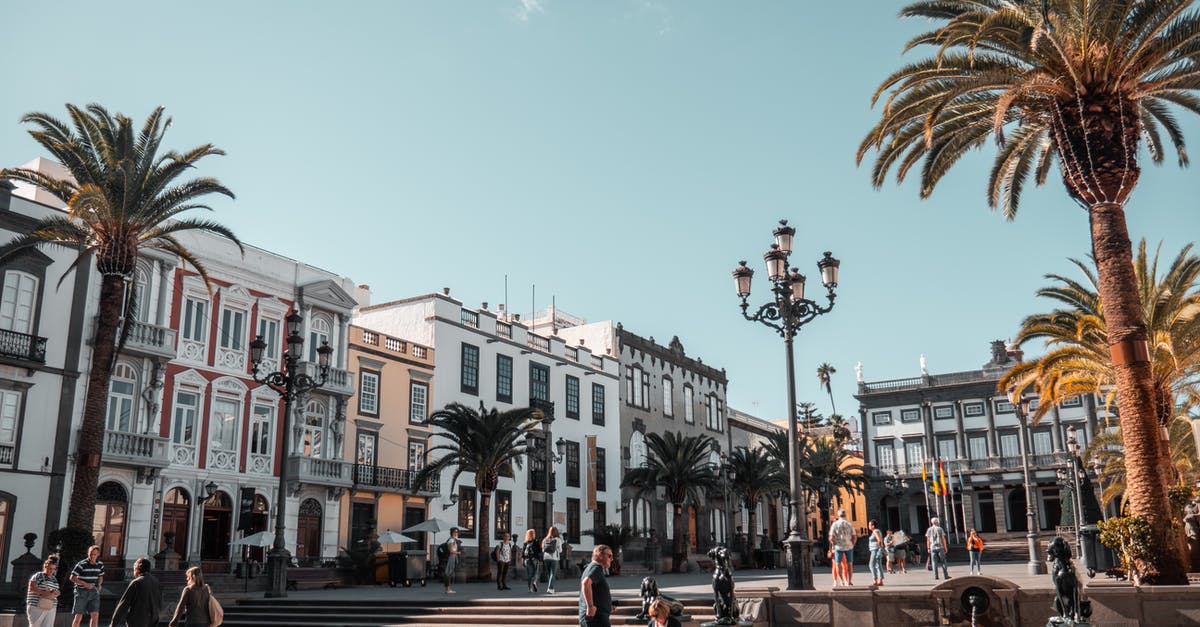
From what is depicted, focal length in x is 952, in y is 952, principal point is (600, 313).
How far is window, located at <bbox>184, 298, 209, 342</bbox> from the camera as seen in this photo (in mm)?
30844

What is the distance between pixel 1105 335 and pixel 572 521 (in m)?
27.0

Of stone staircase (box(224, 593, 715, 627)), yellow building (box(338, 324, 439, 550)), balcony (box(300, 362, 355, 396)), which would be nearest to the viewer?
stone staircase (box(224, 593, 715, 627))

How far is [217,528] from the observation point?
30.8m

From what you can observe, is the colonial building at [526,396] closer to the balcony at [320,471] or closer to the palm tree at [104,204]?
the balcony at [320,471]

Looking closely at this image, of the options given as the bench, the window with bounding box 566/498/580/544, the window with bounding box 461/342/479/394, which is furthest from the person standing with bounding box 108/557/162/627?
the window with bounding box 566/498/580/544

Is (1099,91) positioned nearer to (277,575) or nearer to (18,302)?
(277,575)

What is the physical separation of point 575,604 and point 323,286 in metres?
20.4

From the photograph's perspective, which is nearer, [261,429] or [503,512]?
[261,429]

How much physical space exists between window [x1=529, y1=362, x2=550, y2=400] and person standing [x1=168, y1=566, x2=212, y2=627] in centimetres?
3277

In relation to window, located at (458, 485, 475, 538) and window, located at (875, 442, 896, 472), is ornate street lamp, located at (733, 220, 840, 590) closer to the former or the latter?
window, located at (458, 485, 475, 538)

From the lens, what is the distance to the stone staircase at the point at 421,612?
1766 cm

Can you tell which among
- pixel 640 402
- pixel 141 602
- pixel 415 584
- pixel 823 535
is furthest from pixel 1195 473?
pixel 141 602

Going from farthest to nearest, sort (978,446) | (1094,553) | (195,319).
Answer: (978,446) < (195,319) < (1094,553)

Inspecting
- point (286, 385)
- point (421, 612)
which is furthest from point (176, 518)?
point (421, 612)
